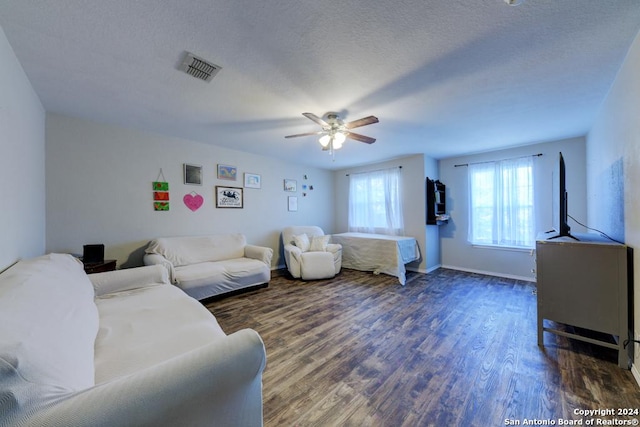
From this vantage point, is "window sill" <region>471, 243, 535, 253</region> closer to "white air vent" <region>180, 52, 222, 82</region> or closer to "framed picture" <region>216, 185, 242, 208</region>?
"framed picture" <region>216, 185, 242, 208</region>

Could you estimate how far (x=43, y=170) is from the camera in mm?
2592

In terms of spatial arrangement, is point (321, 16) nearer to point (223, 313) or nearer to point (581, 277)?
point (581, 277)

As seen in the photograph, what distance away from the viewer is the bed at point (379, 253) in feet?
13.3

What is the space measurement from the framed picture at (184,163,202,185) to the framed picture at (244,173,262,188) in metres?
0.79

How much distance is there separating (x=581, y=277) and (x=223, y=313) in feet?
10.9

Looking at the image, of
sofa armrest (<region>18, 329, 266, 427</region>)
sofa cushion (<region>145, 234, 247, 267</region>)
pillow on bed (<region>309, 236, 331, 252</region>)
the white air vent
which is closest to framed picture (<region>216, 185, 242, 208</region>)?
sofa cushion (<region>145, 234, 247, 267</region>)

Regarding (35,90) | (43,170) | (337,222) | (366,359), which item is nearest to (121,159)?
(43,170)

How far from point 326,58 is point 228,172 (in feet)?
9.55

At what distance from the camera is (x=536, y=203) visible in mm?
3756

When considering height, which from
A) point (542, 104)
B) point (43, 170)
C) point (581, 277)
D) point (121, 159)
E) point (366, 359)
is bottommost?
point (366, 359)

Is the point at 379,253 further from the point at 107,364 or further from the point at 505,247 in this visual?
the point at 107,364

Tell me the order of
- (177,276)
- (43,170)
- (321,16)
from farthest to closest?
(177,276) < (43,170) < (321,16)

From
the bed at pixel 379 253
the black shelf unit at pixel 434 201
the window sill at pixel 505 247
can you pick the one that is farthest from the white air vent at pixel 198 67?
the window sill at pixel 505 247

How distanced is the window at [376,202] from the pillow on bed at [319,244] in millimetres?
1257
